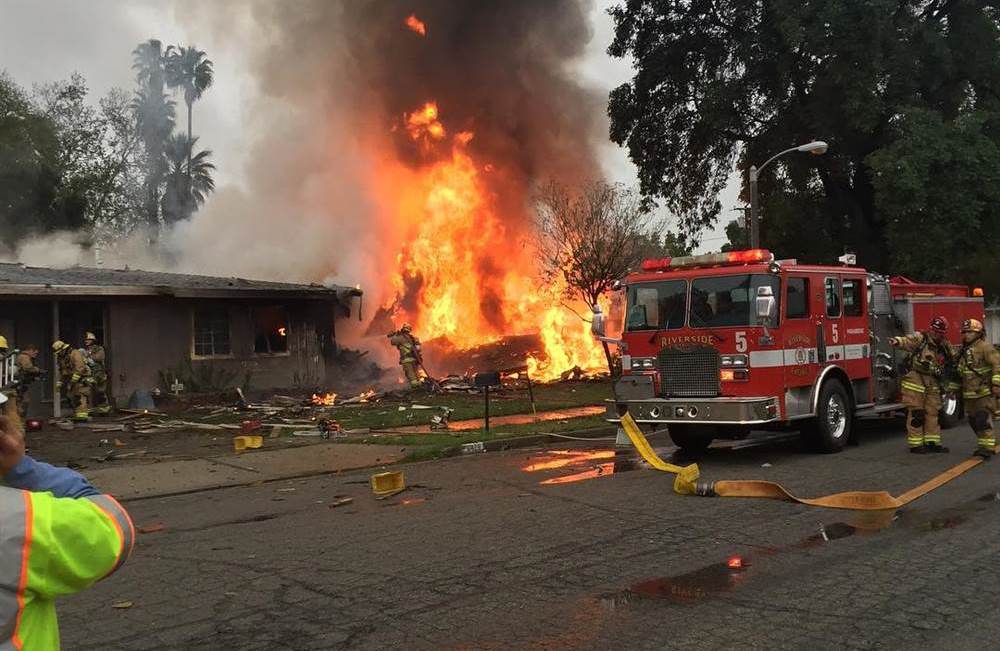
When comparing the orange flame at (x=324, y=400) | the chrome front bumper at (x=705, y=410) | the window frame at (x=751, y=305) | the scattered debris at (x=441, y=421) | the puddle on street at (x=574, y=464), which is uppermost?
the window frame at (x=751, y=305)

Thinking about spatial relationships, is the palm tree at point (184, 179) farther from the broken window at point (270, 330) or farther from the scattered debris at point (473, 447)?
the scattered debris at point (473, 447)

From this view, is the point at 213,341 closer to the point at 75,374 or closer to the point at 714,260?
the point at 75,374

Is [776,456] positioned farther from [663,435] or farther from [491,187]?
[491,187]

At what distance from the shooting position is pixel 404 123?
2569 cm

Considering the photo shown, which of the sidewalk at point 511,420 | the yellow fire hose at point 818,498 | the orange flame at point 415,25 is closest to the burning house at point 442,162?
the orange flame at point 415,25

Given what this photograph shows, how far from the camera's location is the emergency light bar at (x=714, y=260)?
391 inches

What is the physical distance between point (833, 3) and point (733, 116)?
4.47 m

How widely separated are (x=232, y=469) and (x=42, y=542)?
28.7 ft

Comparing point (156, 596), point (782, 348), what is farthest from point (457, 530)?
point (782, 348)

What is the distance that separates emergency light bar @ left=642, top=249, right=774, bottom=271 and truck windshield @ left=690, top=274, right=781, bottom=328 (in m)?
0.32

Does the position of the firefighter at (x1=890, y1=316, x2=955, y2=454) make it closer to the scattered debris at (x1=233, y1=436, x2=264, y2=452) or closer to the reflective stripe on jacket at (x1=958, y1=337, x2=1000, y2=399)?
the reflective stripe on jacket at (x1=958, y1=337, x2=1000, y2=399)

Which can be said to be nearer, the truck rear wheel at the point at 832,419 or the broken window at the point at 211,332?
the truck rear wheel at the point at 832,419

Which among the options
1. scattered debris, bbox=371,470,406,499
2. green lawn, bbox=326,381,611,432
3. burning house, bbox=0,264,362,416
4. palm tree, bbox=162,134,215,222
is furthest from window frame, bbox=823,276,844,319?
palm tree, bbox=162,134,215,222

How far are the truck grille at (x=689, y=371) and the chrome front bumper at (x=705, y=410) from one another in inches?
5.9
